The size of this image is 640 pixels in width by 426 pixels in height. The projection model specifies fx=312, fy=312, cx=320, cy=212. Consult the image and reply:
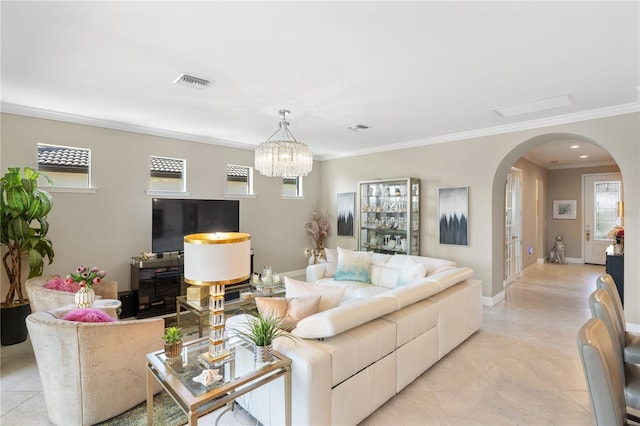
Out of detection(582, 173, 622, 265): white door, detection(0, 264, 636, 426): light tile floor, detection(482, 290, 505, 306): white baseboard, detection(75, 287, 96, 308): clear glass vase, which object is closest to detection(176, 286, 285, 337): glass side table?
detection(75, 287, 96, 308): clear glass vase

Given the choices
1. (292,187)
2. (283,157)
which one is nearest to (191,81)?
(283,157)

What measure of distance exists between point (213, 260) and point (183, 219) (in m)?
3.58

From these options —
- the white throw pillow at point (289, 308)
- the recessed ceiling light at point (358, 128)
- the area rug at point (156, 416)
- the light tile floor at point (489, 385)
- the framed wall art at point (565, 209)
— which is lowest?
the area rug at point (156, 416)

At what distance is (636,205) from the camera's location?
12.4 ft

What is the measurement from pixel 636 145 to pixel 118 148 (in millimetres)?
6887

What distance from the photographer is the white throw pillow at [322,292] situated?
2.46m

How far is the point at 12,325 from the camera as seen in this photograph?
349 centimetres

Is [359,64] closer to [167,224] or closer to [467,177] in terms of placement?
[467,177]

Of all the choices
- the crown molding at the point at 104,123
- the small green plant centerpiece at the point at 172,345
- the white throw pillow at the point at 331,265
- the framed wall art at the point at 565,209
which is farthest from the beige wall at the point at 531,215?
the small green plant centerpiece at the point at 172,345

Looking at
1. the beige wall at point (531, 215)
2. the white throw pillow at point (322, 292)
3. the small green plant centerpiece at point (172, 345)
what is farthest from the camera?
the beige wall at point (531, 215)

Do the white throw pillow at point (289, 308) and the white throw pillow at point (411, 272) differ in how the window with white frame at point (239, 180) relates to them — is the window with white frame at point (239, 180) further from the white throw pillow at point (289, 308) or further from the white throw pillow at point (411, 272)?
the white throw pillow at point (289, 308)

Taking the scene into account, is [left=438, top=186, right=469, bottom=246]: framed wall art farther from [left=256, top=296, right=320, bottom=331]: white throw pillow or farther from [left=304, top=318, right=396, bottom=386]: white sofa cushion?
[left=256, top=296, right=320, bottom=331]: white throw pillow

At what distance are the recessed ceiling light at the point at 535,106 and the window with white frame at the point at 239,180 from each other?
4.41 metres

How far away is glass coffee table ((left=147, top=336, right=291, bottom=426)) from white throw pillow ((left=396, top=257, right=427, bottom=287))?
8.01 feet
